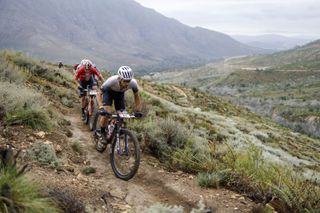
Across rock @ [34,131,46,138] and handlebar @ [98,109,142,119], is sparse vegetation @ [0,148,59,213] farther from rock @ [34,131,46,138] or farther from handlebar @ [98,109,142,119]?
rock @ [34,131,46,138]

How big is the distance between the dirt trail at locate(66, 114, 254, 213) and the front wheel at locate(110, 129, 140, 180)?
0.16 meters

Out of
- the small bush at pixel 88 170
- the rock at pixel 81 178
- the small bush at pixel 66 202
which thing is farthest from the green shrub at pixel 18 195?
the small bush at pixel 88 170

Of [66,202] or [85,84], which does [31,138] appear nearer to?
[66,202]

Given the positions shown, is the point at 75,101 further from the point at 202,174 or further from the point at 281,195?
the point at 281,195

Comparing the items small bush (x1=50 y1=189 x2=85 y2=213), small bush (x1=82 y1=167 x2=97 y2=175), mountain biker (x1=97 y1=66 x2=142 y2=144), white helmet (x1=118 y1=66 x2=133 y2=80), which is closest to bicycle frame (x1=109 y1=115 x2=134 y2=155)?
mountain biker (x1=97 y1=66 x2=142 y2=144)

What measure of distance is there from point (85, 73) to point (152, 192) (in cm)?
554

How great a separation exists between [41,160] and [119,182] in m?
1.50

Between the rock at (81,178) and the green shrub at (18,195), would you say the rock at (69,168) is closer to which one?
the rock at (81,178)

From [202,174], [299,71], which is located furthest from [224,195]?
[299,71]

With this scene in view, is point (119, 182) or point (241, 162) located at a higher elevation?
point (241, 162)

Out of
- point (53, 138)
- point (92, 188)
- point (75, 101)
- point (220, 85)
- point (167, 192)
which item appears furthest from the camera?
point (220, 85)

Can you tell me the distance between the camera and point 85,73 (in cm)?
1132

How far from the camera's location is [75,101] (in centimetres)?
1494

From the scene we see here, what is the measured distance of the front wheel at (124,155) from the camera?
23.8 ft
